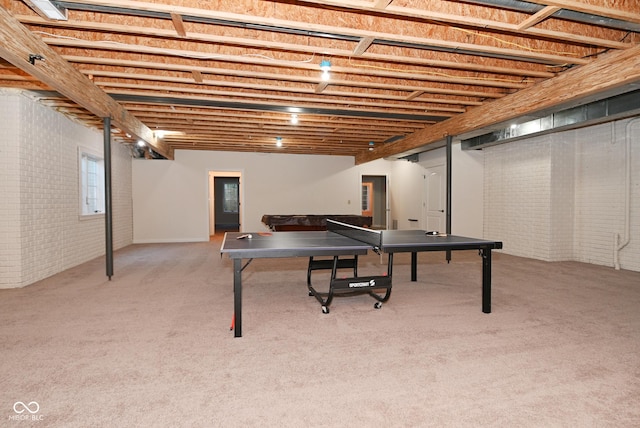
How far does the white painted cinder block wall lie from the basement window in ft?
0.70

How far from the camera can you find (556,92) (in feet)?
13.7

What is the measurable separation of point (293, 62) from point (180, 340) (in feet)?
9.97

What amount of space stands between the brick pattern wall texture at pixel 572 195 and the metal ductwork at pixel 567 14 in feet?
11.3

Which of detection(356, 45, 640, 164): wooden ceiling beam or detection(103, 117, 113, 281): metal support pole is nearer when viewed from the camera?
detection(356, 45, 640, 164): wooden ceiling beam

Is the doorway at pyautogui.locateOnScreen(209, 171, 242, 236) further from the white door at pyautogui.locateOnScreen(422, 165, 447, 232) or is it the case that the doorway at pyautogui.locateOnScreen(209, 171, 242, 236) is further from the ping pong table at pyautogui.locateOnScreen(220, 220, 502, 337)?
the ping pong table at pyautogui.locateOnScreen(220, 220, 502, 337)

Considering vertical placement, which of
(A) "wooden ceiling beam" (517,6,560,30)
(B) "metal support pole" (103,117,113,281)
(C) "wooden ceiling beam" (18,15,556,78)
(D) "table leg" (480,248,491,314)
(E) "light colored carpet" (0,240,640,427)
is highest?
(C) "wooden ceiling beam" (18,15,556,78)

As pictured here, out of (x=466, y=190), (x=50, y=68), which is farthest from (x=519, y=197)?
(x=50, y=68)

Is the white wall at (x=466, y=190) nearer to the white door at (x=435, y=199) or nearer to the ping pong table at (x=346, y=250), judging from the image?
the white door at (x=435, y=199)

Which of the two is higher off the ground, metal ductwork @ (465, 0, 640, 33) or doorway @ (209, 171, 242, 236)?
metal ductwork @ (465, 0, 640, 33)

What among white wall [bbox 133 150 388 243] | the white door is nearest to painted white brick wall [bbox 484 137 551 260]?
the white door

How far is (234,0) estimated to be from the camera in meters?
2.83

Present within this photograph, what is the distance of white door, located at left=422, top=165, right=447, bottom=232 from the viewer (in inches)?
345

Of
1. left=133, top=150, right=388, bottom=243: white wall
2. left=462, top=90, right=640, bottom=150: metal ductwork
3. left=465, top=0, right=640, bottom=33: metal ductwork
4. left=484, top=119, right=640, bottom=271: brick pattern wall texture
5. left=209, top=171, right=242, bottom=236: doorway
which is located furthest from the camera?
left=209, top=171, right=242, bottom=236: doorway

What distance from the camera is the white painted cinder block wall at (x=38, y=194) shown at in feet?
14.4
